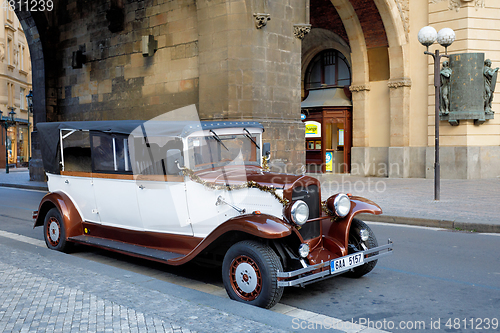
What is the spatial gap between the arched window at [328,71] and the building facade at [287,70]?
5cm

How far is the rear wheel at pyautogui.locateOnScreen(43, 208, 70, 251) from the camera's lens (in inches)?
260

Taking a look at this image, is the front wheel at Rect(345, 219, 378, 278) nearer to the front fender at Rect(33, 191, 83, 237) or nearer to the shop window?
the front fender at Rect(33, 191, 83, 237)

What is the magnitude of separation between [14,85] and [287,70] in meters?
34.9

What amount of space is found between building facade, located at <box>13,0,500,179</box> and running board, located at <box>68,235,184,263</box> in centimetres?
766

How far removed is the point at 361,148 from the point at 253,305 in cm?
1715

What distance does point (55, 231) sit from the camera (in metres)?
6.77

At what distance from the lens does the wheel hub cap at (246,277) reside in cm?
432

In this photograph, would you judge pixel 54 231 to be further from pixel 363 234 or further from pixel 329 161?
pixel 329 161

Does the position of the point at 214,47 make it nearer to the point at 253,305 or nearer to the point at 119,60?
the point at 119,60

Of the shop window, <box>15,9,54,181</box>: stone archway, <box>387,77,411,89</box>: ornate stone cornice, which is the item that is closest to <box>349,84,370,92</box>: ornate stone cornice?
<box>387,77,411,89</box>: ornate stone cornice

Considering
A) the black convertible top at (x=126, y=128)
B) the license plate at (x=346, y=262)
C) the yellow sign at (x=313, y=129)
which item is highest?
the yellow sign at (x=313, y=129)

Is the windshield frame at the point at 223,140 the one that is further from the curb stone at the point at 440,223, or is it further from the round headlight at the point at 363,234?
the curb stone at the point at 440,223

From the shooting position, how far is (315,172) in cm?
2183

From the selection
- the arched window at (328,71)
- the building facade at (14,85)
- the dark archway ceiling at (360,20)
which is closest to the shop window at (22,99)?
the building facade at (14,85)
